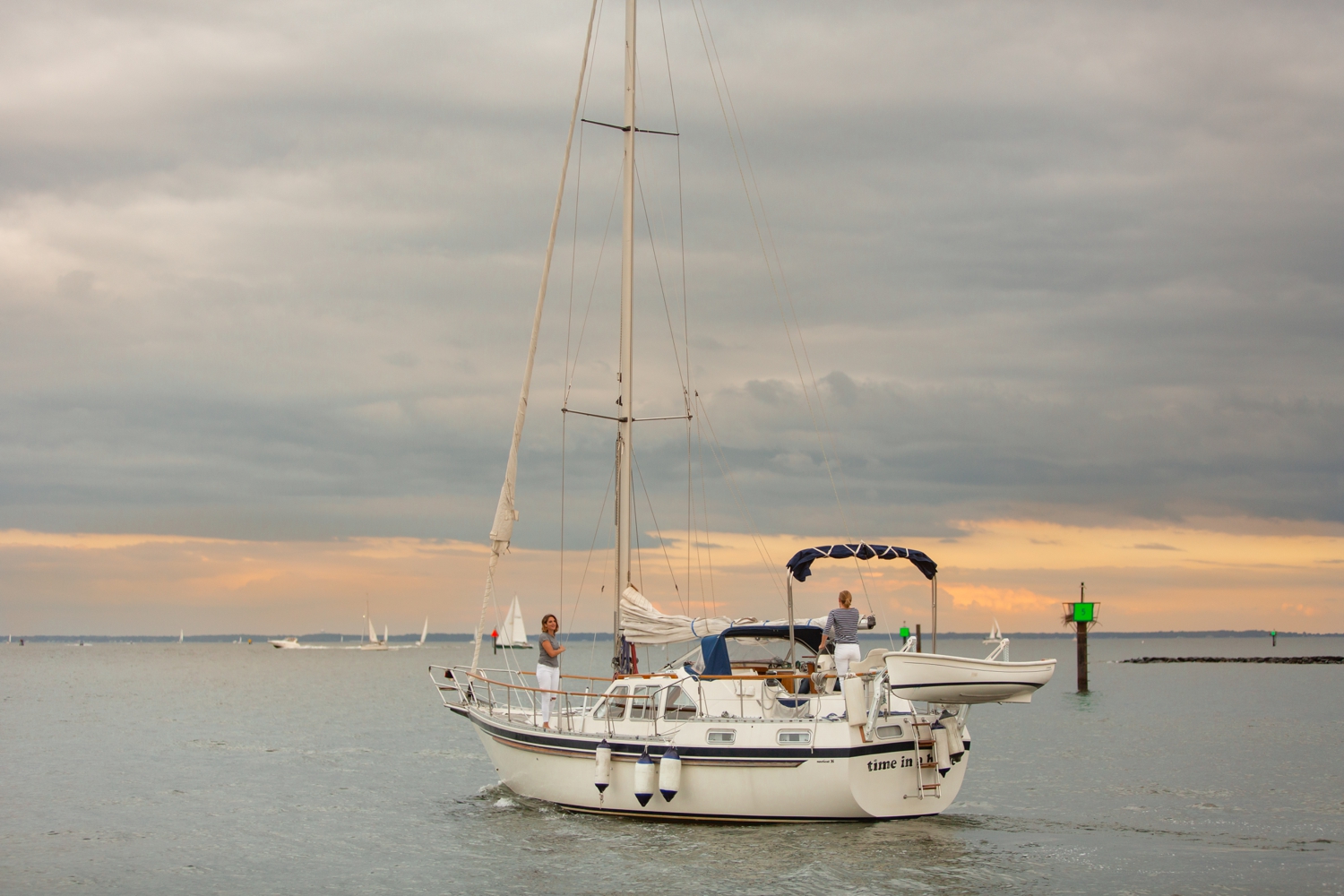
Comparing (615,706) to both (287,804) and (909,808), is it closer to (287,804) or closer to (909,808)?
(909,808)

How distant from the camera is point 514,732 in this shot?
21047mm

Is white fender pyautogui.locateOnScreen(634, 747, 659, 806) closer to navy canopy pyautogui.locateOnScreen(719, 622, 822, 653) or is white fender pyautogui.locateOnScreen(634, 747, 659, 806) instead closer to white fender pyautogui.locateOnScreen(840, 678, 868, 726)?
navy canopy pyautogui.locateOnScreen(719, 622, 822, 653)

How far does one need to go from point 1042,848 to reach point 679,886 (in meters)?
6.58

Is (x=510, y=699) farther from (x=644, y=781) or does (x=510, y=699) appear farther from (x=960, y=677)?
(x=960, y=677)

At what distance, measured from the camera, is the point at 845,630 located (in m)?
19.6

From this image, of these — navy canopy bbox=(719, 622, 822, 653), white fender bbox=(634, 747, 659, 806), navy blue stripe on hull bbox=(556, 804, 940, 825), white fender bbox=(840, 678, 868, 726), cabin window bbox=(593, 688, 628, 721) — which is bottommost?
navy blue stripe on hull bbox=(556, 804, 940, 825)

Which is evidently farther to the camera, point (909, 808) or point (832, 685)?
point (832, 685)

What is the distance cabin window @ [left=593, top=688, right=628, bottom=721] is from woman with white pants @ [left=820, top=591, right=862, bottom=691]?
3.57 m

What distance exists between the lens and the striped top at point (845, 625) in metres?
19.6

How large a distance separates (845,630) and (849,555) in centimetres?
141

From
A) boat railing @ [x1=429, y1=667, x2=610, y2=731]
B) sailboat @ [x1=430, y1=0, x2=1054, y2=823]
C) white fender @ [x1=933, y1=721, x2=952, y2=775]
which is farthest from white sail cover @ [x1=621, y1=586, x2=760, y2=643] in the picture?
white fender @ [x1=933, y1=721, x2=952, y2=775]

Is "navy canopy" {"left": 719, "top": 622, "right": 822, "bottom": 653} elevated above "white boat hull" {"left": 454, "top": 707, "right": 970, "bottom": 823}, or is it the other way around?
"navy canopy" {"left": 719, "top": 622, "right": 822, "bottom": 653}

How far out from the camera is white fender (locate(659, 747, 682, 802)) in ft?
59.3

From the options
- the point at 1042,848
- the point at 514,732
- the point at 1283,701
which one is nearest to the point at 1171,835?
the point at 1042,848
